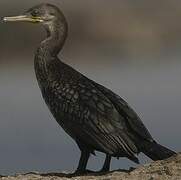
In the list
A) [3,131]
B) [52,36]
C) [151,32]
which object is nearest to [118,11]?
[151,32]

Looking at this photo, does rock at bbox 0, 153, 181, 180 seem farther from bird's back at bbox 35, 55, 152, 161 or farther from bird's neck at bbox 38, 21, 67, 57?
bird's neck at bbox 38, 21, 67, 57

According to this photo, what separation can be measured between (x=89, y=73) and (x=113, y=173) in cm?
1494

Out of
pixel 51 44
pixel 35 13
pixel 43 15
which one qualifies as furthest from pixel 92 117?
pixel 35 13

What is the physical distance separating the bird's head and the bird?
464mm

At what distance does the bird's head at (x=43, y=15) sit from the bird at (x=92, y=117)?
0.46m

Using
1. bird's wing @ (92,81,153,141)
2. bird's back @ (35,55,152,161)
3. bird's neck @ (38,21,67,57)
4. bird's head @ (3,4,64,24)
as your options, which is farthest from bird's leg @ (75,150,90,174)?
bird's head @ (3,4,64,24)

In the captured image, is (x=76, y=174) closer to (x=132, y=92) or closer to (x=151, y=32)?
(x=132, y=92)

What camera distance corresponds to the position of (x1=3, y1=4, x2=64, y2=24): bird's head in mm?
13227

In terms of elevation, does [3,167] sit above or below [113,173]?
below

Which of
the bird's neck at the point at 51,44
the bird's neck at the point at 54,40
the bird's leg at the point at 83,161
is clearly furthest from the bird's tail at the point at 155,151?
the bird's neck at the point at 54,40

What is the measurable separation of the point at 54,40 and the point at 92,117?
127 centimetres

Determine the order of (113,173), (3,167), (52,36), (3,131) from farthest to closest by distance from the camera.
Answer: (3,131), (3,167), (52,36), (113,173)

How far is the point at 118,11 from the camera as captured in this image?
108 feet

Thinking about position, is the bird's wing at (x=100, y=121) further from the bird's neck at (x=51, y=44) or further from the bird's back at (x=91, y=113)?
the bird's neck at (x=51, y=44)
